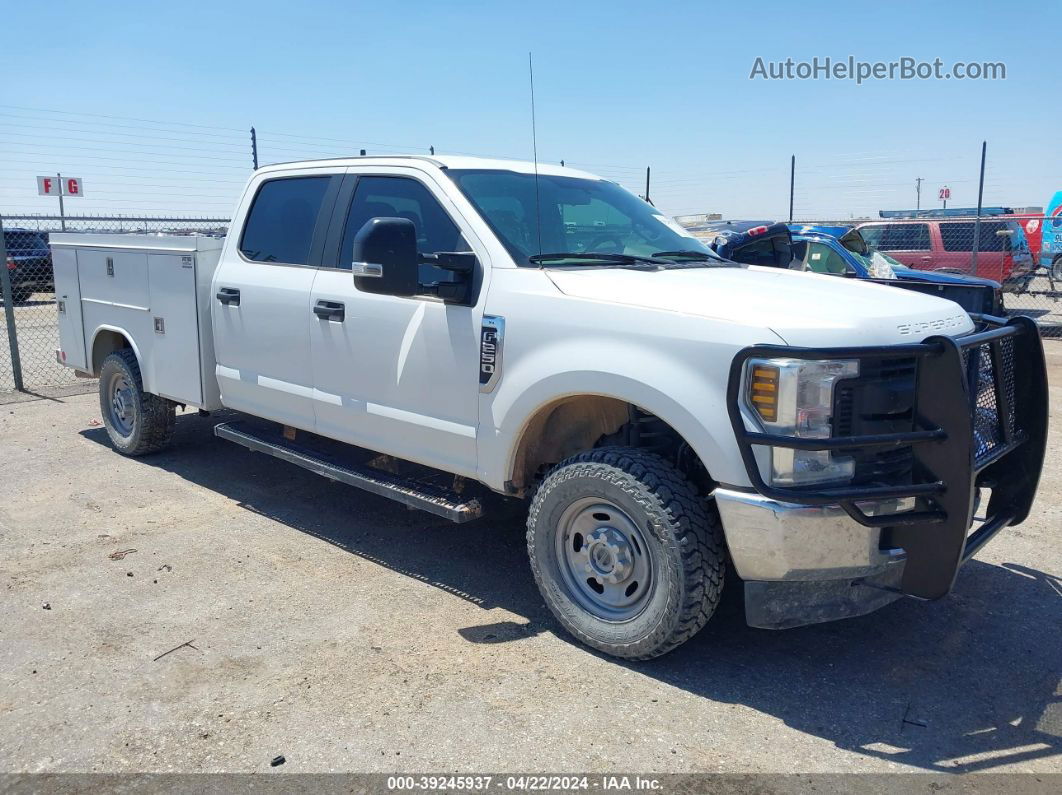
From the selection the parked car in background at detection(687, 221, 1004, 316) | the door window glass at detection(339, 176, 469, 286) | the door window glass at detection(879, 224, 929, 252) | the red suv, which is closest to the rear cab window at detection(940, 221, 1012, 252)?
the red suv

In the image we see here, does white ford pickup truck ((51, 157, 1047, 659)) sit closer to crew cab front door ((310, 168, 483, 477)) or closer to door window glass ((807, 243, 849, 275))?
crew cab front door ((310, 168, 483, 477))

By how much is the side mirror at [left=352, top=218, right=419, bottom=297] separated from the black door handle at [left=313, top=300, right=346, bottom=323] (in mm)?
685

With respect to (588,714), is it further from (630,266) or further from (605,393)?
(630,266)

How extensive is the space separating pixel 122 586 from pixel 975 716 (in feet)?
12.9

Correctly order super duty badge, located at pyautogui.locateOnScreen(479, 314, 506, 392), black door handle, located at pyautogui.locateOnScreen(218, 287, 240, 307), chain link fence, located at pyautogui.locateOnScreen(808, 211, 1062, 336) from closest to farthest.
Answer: super duty badge, located at pyautogui.locateOnScreen(479, 314, 506, 392)
black door handle, located at pyautogui.locateOnScreen(218, 287, 240, 307)
chain link fence, located at pyautogui.locateOnScreen(808, 211, 1062, 336)

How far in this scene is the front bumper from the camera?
3.15 m

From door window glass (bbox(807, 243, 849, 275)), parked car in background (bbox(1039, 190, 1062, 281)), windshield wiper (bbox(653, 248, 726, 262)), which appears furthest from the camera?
parked car in background (bbox(1039, 190, 1062, 281))

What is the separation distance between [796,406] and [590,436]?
4.20 ft

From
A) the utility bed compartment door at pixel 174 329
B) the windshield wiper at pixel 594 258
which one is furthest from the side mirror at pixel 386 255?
the utility bed compartment door at pixel 174 329

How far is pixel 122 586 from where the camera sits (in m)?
4.57

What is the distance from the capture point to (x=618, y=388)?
3.57 metres

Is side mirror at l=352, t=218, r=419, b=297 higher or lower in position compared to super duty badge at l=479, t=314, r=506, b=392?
higher

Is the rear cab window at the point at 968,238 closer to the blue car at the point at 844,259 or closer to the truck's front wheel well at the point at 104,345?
the blue car at the point at 844,259

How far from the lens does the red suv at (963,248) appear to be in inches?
→ 671
